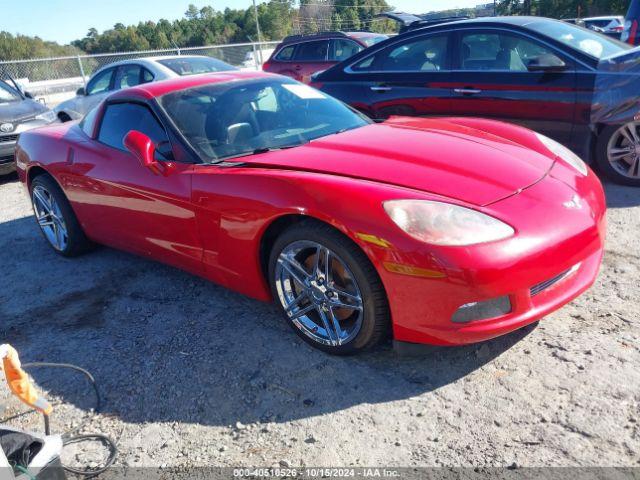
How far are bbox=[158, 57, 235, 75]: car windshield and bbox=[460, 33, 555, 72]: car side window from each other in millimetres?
4104

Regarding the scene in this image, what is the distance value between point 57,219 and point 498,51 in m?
4.21

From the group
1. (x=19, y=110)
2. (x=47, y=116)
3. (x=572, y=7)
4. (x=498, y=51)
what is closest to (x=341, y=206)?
(x=498, y=51)

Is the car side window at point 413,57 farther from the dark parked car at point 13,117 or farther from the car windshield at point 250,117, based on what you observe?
the dark parked car at point 13,117

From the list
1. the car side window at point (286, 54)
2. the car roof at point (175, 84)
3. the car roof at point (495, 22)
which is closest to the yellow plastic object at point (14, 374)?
the car roof at point (175, 84)

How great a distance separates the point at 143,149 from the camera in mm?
3217

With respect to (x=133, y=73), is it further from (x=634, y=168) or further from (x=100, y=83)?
(x=634, y=168)

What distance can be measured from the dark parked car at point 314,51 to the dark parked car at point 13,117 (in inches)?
174

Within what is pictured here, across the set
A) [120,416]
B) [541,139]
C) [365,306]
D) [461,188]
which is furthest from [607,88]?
[120,416]

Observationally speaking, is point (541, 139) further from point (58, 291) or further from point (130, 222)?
point (58, 291)

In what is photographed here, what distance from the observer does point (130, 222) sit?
12.0ft

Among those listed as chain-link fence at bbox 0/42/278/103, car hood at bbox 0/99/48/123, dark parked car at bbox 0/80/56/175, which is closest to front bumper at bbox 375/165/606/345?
→ dark parked car at bbox 0/80/56/175

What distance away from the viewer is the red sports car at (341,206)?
92.0 inches

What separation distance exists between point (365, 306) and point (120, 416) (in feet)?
4.03

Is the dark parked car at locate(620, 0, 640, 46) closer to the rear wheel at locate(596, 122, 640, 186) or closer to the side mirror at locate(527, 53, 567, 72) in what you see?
the side mirror at locate(527, 53, 567, 72)
